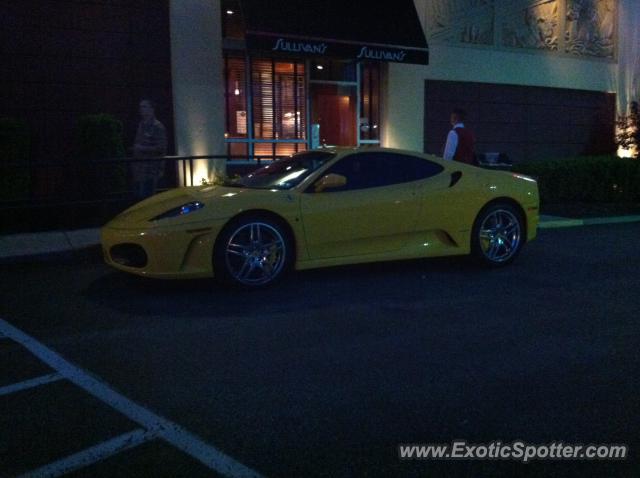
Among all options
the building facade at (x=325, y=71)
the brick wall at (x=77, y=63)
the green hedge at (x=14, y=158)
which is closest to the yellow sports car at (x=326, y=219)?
the green hedge at (x=14, y=158)

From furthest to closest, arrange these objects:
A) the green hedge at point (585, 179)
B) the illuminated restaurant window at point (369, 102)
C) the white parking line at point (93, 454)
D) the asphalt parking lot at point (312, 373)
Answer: the illuminated restaurant window at point (369, 102), the green hedge at point (585, 179), the asphalt parking lot at point (312, 373), the white parking line at point (93, 454)

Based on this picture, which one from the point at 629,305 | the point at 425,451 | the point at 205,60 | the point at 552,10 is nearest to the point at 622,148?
the point at 552,10

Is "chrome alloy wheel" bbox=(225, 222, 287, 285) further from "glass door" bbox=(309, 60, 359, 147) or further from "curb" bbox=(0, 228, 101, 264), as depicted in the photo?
"glass door" bbox=(309, 60, 359, 147)

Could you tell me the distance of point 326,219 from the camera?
688 cm

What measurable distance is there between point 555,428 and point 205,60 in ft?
37.9

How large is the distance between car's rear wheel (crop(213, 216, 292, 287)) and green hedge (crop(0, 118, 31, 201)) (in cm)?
428

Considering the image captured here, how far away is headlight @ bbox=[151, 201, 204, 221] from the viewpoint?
6406 mm

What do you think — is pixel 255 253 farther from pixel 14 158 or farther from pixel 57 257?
pixel 14 158

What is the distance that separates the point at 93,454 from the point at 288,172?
14.8ft

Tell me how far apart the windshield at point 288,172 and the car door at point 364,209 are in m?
0.21

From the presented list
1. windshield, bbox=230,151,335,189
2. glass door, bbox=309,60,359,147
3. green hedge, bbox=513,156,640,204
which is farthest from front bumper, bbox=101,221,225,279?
green hedge, bbox=513,156,640,204

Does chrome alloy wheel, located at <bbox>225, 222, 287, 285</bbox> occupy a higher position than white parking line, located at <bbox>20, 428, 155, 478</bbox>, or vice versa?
chrome alloy wheel, located at <bbox>225, 222, 287, 285</bbox>

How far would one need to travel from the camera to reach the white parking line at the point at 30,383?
407cm

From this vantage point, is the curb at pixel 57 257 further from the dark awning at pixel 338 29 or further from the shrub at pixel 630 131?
the shrub at pixel 630 131
